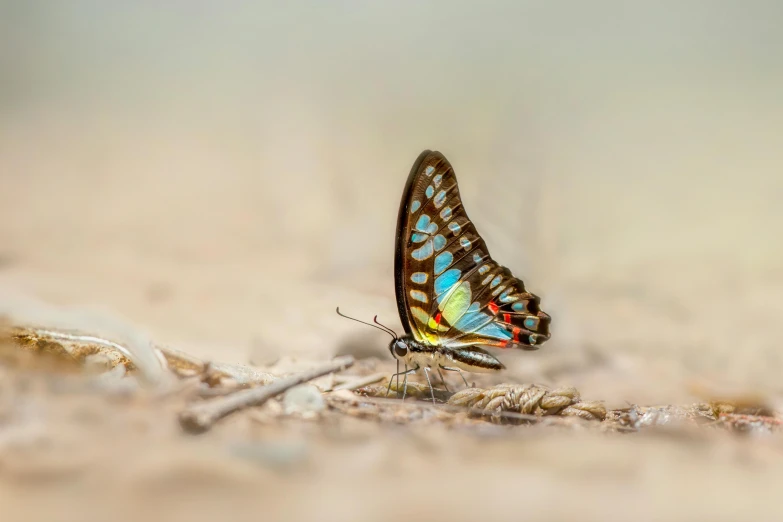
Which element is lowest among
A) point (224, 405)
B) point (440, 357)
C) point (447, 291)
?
point (224, 405)

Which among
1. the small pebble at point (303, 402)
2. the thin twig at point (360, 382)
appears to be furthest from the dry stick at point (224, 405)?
the thin twig at point (360, 382)

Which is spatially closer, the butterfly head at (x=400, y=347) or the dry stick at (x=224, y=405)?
the dry stick at (x=224, y=405)

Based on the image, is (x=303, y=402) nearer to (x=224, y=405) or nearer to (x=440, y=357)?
(x=224, y=405)

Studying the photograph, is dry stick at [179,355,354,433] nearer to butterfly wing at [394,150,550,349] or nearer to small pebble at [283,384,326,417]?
small pebble at [283,384,326,417]

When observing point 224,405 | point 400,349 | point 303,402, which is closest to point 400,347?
point 400,349

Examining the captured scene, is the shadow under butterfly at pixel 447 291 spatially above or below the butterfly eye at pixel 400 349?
above

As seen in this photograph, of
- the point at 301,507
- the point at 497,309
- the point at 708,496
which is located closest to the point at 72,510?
the point at 301,507

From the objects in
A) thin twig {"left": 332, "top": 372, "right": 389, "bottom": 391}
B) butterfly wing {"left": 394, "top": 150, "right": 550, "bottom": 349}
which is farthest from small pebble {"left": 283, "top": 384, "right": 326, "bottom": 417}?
butterfly wing {"left": 394, "top": 150, "right": 550, "bottom": 349}

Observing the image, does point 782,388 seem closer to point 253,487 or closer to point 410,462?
point 410,462

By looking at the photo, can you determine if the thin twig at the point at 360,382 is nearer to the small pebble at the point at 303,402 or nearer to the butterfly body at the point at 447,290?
the butterfly body at the point at 447,290
